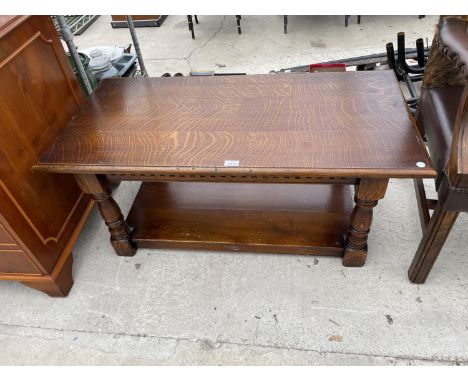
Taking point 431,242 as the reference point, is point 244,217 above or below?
below

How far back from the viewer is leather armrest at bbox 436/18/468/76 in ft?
3.29

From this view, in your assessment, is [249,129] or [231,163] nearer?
Answer: [231,163]

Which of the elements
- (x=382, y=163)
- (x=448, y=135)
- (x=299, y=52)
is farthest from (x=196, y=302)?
(x=299, y=52)

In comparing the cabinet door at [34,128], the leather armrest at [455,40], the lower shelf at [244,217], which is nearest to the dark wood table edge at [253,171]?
the cabinet door at [34,128]

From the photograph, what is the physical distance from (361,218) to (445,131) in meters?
0.39

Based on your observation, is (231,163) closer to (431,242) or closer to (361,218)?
(361,218)

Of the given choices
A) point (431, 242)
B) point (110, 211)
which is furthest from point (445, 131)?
point (110, 211)

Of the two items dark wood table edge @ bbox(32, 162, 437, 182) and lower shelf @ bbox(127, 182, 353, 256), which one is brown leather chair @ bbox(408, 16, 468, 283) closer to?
dark wood table edge @ bbox(32, 162, 437, 182)

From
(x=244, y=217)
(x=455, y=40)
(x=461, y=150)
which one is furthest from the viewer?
(x=244, y=217)

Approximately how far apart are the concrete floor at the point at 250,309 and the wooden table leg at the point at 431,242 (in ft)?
0.22

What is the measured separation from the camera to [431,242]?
3.95 feet

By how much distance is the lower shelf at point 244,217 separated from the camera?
1.49 meters

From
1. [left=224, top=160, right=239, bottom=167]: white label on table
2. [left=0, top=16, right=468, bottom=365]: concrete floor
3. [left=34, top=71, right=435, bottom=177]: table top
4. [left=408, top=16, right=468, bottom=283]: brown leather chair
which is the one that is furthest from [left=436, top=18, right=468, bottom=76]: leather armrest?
[left=0, top=16, right=468, bottom=365]: concrete floor

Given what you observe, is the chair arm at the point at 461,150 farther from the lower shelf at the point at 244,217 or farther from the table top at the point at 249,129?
the lower shelf at the point at 244,217
